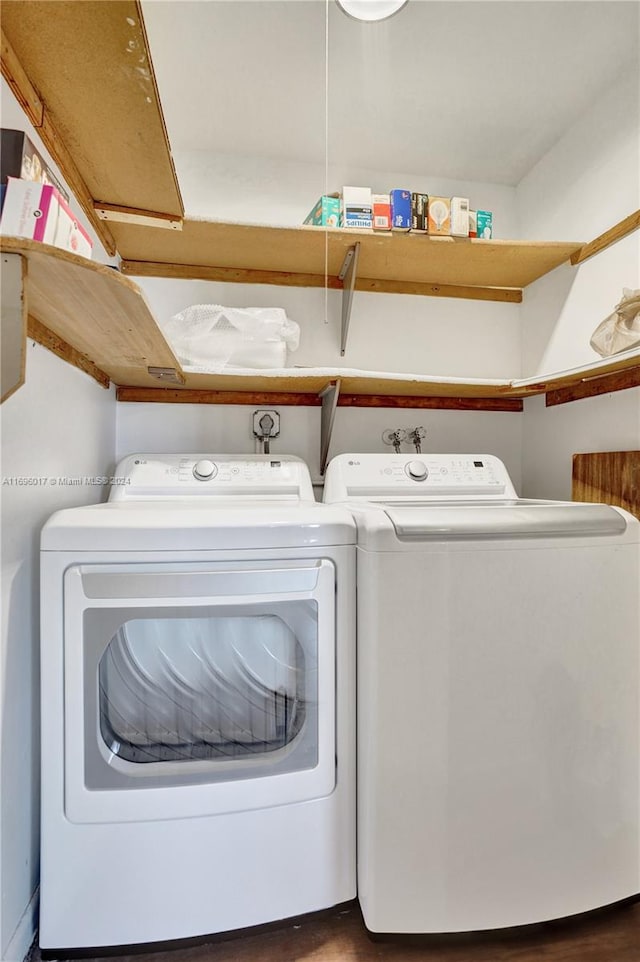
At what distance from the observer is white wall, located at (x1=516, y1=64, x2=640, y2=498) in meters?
1.64

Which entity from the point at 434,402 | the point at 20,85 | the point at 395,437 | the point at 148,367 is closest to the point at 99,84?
the point at 20,85

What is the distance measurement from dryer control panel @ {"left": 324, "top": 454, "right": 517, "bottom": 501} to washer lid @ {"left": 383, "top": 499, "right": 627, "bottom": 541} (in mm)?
527

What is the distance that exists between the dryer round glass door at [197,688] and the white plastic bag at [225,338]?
0.88 meters

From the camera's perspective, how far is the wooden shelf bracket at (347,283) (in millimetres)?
1831

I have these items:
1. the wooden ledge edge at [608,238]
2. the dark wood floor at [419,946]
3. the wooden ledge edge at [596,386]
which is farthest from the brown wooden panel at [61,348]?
the wooden ledge edge at [608,238]

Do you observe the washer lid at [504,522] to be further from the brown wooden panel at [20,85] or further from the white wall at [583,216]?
the brown wooden panel at [20,85]

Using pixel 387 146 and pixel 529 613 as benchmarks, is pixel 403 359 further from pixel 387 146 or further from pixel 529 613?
pixel 529 613

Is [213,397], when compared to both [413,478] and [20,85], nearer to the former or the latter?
[413,478]

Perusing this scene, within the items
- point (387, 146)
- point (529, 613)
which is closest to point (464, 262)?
point (387, 146)

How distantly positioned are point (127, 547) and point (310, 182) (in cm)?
186

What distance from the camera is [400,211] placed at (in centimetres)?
174

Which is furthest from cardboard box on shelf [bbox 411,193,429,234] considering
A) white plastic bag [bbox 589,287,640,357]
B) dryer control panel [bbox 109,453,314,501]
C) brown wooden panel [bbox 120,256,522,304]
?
dryer control panel [bbox 109,453,314,501]

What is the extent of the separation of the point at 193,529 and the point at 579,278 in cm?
181

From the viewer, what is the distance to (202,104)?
178 cm
